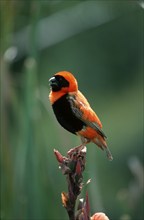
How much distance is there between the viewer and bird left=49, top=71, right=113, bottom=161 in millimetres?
2102

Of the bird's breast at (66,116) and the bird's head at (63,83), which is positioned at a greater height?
the bird's head at (63,83)

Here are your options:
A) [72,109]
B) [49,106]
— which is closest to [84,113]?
[72,109]

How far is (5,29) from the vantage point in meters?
3.01

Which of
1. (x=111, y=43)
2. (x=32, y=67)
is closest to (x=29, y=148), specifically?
(x=32, y=67)

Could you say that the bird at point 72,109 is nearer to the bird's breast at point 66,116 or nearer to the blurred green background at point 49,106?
the bird's breast at point 66,116

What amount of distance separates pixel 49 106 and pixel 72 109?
0.96 meters

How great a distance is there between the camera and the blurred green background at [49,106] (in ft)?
8.93

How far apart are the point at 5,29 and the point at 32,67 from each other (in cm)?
35

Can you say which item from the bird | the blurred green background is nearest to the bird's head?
the bird

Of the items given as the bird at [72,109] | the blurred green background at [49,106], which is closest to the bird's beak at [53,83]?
the bird at [72,109]

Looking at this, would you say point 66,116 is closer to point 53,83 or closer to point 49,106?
point 53,83

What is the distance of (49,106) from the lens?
310cm

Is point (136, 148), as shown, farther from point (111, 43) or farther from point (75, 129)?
point (75, 129)

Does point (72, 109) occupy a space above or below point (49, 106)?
below
